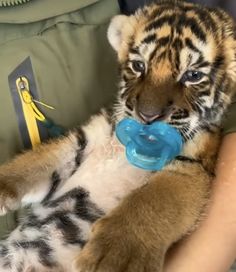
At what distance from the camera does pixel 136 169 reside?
1527mm

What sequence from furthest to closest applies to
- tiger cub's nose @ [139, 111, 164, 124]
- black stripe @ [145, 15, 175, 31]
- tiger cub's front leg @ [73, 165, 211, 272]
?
black stripe @ [145, 15, 175, 31] < tiger cub's nose @ [139, 111, 164, 124] < tiger cub's front leg @ [73, 165, 211, 272]

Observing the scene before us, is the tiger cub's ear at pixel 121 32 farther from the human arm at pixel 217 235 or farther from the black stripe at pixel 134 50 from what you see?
the human arm at pixel 217 235

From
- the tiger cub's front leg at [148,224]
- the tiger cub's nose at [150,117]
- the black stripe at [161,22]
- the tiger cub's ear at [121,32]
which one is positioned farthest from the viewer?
the tiger cub's ear at [121,32]

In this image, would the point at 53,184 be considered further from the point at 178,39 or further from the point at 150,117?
the point at 178,39

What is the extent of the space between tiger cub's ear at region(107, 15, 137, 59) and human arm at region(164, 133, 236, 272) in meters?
0.37

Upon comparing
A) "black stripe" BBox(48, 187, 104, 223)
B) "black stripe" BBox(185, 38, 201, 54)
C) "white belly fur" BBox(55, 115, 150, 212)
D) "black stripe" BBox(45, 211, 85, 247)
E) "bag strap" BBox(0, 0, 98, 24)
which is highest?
"bag strap" BBox(0, 0, 98, 24)

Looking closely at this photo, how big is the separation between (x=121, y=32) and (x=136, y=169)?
0.36 metres

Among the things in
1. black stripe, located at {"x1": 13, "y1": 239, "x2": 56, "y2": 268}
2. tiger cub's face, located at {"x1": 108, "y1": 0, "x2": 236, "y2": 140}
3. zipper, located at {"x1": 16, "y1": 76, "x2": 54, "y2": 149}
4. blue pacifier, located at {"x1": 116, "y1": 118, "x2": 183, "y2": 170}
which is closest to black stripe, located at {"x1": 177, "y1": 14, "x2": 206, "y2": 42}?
tiger cub's face, located at {"x1": 108, "y1": 0, "x2": 236, "y2": 140}

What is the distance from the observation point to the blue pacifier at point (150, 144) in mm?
1394

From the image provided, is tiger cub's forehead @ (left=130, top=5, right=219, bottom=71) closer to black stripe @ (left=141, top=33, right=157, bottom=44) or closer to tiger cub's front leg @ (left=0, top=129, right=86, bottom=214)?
black stripe @ (left=141, top=33, right=157, bottom=44)

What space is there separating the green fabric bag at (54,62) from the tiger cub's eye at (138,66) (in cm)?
23

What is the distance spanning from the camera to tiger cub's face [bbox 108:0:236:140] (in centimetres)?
135

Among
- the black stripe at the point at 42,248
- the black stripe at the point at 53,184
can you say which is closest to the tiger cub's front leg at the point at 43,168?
the black stripe at the point at 53,184

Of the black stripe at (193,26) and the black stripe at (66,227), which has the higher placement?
the black stripe at (193,26)
